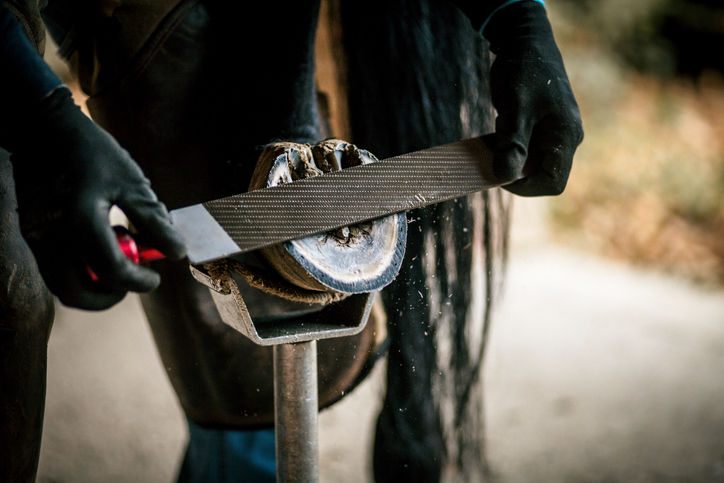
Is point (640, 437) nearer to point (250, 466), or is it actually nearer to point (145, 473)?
point (250, 466)

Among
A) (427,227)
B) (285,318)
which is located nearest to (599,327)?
(427,227)

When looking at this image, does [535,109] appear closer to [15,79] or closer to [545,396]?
[15,79]

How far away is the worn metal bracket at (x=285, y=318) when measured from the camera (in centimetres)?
62

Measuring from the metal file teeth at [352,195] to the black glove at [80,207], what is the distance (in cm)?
8

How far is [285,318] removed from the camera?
2.42ft

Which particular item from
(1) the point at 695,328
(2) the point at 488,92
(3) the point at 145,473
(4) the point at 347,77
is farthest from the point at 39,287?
(1) the point at 695,328

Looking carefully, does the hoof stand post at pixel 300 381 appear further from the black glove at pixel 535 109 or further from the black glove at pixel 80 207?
the black glove at pixel 535 109

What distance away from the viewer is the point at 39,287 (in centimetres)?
71

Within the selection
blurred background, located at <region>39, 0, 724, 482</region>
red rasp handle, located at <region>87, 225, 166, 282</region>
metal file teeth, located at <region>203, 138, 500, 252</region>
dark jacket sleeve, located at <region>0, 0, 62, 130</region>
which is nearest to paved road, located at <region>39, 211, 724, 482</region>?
blurred background, located at <region>39, 0, 724, 482</region>

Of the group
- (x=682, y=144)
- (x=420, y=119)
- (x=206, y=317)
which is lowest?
(x=682, y=144)

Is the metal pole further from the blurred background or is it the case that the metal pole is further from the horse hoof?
the blurred background

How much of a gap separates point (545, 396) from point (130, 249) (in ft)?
5.44

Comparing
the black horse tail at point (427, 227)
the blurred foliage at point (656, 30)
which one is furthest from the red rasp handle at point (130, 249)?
the blurred foliage at point (656, 30)

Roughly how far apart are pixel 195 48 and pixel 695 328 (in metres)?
2.20
